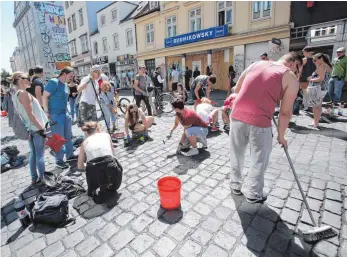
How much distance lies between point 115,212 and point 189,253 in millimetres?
1129

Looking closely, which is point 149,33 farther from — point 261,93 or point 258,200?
point 258,200

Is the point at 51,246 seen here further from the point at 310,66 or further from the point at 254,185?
the point at 310,66

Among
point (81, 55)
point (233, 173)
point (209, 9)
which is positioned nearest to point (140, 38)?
point (209, 9)

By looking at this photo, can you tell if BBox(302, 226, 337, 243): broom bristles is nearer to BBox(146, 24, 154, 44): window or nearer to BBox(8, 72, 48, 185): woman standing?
BBox(8, 72, 48, 185): woman standing

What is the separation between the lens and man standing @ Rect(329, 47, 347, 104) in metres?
6.13

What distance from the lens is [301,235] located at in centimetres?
211

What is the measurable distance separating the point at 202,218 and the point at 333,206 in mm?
1598

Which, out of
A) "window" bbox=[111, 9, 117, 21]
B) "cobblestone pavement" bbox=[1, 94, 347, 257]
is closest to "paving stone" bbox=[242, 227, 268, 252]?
"cobblestone pavement" bbox=[1, 94, 347, 257]

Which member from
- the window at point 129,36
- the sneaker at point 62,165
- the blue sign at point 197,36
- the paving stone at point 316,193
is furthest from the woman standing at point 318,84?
the window at point 129,36

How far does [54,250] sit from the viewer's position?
2146mm

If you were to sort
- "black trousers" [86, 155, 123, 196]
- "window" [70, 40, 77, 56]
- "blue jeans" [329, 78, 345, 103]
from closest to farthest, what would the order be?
"black trousers" [86, 155, 123, 196] < "blue jeans" [329, 78, 345, 103] < "window" [70, 40, 77, 56]

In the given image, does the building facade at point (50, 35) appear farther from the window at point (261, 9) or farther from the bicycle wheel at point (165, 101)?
the window at point (261, 9)

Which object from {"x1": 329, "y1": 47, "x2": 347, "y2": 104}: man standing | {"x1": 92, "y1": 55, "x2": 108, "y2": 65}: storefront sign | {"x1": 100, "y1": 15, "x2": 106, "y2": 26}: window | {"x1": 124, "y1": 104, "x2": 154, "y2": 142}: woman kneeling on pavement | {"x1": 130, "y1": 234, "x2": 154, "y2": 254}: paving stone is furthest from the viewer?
{"x1": 92, "y1": 55, "x2": 108, "y2": 65}: storefront sign

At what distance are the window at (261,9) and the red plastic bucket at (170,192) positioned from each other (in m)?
13.3
